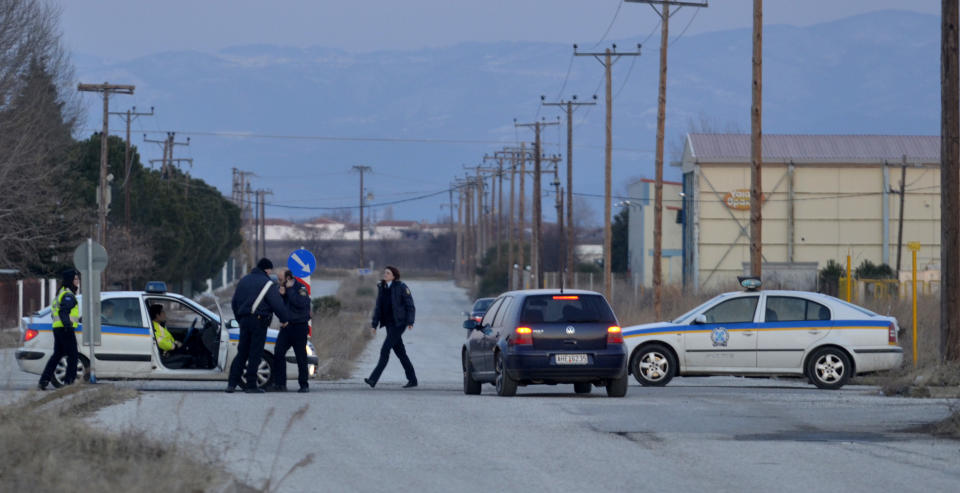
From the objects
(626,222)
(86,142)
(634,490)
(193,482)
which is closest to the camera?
(193,482)

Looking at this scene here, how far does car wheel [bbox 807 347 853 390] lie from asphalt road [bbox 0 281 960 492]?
1841 millimetres

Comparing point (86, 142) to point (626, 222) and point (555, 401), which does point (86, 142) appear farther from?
point (555, 401)

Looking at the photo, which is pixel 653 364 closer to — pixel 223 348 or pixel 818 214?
pixel 223 348

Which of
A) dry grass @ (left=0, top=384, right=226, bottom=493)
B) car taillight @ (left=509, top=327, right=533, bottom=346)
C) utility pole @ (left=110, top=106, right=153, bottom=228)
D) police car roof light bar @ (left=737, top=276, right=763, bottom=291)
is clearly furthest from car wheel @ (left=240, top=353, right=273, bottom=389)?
utility pole @ (left=110, top=106, right=153, bottom=228)

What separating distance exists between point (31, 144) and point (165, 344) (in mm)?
32920

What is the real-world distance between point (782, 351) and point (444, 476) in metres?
11.9

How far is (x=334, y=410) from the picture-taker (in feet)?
48.9

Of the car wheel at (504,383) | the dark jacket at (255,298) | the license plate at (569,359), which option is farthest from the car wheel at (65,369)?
the license plate at (569,359)

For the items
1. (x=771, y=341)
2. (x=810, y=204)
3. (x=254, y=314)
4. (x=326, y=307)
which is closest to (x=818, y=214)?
(x=810, y=204)

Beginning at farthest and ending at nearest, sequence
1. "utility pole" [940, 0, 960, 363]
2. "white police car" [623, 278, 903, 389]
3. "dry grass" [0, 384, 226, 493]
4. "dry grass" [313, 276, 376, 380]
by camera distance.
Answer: "dry grass" [313, 276, 376, 380]
"white police car" [623, 278, 903, 389]
"utility pole" [940, 0, 960, 363]
"dry grass" [0, 384, 226, 493]

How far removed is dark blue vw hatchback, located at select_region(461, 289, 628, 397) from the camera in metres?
17.2

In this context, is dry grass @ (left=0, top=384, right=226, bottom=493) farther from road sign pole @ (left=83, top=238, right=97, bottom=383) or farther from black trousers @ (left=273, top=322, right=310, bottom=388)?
black trousers @ (left=273, top=322, right=310, bottom=388)

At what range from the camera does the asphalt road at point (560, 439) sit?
32.7 feet

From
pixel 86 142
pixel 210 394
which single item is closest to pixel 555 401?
pixel 210 394
